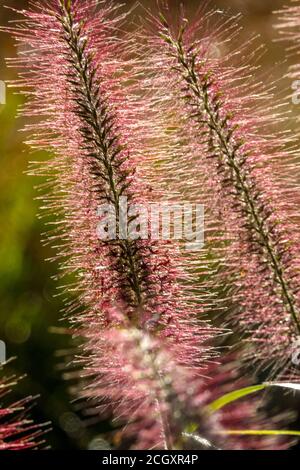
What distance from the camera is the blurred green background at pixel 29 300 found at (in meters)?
3.52

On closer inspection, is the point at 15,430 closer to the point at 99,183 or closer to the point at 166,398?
the point at 99,183

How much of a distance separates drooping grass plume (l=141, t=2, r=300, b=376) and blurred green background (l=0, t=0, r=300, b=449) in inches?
51.5

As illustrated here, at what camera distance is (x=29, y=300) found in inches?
162

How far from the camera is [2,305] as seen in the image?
164 inches

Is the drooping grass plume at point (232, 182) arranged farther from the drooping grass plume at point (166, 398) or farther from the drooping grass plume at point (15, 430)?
the drooping grass plume at point (15, 430)

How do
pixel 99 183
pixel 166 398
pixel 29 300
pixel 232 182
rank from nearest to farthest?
1. pixel 166 398
2. pixel 99 183
3. pixel 232 182
4. pixel 29 300

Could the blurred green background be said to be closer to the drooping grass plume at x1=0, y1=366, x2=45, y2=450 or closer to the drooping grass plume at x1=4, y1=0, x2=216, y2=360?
A: the drooping grass plume at x1=0, y1=366, x2=45, y2=450

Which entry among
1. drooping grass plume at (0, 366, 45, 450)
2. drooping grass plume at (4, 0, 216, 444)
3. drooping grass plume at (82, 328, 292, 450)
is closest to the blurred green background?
drooping grass plume at (0, 366, 45, 450)

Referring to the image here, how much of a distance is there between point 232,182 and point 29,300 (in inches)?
90.3

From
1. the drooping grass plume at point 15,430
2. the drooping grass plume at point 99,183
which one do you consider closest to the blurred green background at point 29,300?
the drooping grass plume at point 15,430

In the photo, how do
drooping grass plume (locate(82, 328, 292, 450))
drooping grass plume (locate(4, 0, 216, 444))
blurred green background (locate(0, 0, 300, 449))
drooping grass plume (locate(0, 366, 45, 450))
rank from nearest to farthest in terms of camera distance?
drooping grass plume (locate(82, 328, 292, 450))
drooping grass plume (locate(0, 366, 45, 450))
drooping grass plume (locate(4, 0, 216, 444))
blurred green background (locate(0, 0, 300, 449))

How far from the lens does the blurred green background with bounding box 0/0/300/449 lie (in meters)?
3.52

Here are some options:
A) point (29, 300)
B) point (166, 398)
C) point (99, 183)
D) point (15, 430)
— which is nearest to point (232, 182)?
point (99, 183)

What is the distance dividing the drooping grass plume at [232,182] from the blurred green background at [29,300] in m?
1.31
